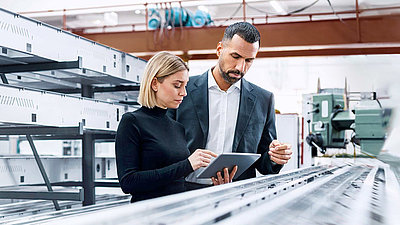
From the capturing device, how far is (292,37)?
20.2 ft

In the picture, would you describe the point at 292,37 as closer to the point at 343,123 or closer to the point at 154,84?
the point at 343,123

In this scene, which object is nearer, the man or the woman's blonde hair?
the woman's blonde hair

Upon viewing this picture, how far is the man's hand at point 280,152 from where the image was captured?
1566 mm

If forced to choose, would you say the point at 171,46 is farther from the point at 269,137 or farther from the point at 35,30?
the point at 269,137

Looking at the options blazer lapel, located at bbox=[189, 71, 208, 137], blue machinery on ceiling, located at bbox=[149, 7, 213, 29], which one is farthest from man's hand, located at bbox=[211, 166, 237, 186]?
blue machinery on ceiling, located at bbox=[149, 7, 213, 29]

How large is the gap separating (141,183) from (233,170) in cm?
35

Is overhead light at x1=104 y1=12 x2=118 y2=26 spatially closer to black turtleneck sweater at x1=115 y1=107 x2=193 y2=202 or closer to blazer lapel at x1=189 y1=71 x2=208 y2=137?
blazer lapel at x1=189 y1=71 x2=208 y2=137

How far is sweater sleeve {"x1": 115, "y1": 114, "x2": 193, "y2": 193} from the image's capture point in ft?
4.20

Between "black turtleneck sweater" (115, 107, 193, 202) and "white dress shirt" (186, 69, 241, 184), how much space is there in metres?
0.28

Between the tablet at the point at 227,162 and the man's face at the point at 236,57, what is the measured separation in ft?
1.05

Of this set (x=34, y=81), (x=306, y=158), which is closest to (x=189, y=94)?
(x=34, y=81)

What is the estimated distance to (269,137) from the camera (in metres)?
1.83

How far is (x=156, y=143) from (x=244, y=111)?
1.57 ft

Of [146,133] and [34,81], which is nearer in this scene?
[146,133]
